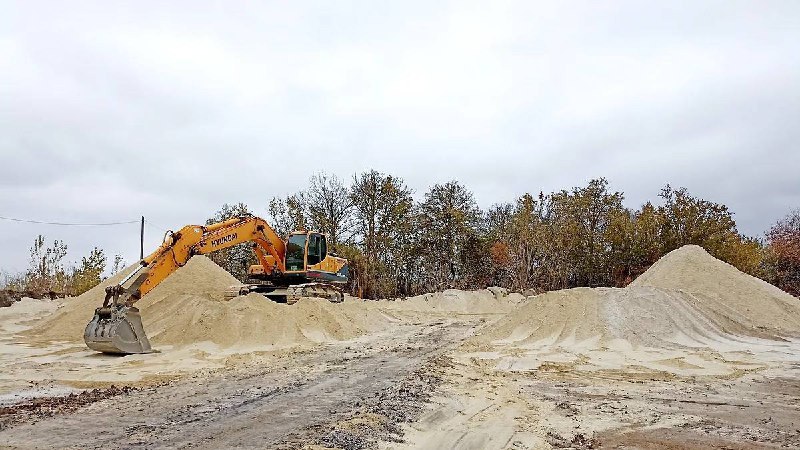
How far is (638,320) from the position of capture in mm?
15859

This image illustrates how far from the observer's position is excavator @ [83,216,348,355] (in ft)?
40.1

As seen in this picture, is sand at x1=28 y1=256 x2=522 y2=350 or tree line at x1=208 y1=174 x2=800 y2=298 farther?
tree line at x1=208 y1=174 x2=800 y2=298

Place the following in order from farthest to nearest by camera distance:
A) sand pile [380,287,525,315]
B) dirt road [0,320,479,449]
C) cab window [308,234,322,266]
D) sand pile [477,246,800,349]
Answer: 1. sand pile [380,287,525,315]
2. cab window [308,234,322,266]
3. sand pile [477,246,800,349]
4. dirt road [0,320,479,449]

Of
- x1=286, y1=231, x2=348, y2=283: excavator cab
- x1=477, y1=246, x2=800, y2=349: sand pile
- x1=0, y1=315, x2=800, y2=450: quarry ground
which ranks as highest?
x1=286, y1=231, x2=348, y2=283: excavator cab

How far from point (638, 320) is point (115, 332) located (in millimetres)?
13010

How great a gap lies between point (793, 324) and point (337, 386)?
1726 cm

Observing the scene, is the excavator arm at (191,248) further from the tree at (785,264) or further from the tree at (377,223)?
the tree at (785,264)

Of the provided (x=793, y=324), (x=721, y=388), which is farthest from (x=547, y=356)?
Answer: (x=793, y=324)

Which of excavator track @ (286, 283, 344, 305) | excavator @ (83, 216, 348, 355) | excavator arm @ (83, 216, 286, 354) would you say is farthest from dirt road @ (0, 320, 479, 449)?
excavator track @ (286, 283, 344, 305)

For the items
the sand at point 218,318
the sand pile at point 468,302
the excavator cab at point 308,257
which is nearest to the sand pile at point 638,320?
the sand at point 218,318

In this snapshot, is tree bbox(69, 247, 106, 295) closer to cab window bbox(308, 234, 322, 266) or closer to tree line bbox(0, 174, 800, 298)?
tree line bbox(0, 174, 800, 298)

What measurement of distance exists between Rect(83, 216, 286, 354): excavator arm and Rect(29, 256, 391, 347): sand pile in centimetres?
157

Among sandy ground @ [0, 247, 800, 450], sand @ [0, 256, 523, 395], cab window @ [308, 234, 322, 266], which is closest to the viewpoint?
sandy ground @ [0, 247, 800, 450]

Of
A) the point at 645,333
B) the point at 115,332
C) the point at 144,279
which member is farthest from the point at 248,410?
the point at 645,333
